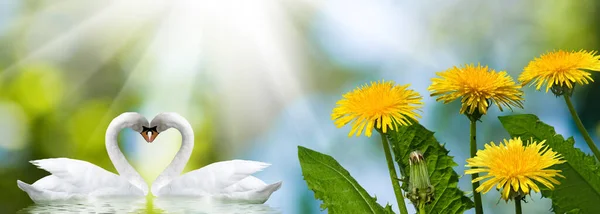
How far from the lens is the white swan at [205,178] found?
192 cm

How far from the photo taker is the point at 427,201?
1.91 feet

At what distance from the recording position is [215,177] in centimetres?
198

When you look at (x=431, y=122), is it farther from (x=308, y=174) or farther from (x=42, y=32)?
(x=42, y=32)

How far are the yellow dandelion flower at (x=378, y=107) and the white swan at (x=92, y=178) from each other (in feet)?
4.78

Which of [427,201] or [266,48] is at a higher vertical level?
[266,48]

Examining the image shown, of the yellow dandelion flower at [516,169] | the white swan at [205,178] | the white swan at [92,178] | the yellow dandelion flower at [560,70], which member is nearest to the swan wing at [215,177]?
the white swan at [205,178]

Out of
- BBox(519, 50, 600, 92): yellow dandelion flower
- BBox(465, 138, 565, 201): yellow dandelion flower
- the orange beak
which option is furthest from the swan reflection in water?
BBox(465, 138, 565, 201): yellow dandelion flower

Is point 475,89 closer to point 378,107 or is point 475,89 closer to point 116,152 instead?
point 378,107

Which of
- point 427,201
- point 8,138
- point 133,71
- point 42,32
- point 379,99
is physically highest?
point 42,32

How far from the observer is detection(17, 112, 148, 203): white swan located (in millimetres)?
1913

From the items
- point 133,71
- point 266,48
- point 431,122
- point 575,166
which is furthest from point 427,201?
point 133,71

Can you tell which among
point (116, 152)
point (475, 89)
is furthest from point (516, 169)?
point (116, 152)

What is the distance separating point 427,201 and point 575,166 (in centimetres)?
27

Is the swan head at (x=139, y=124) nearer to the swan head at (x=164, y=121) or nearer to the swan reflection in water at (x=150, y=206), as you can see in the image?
the swan head at (x=164, y=121)
